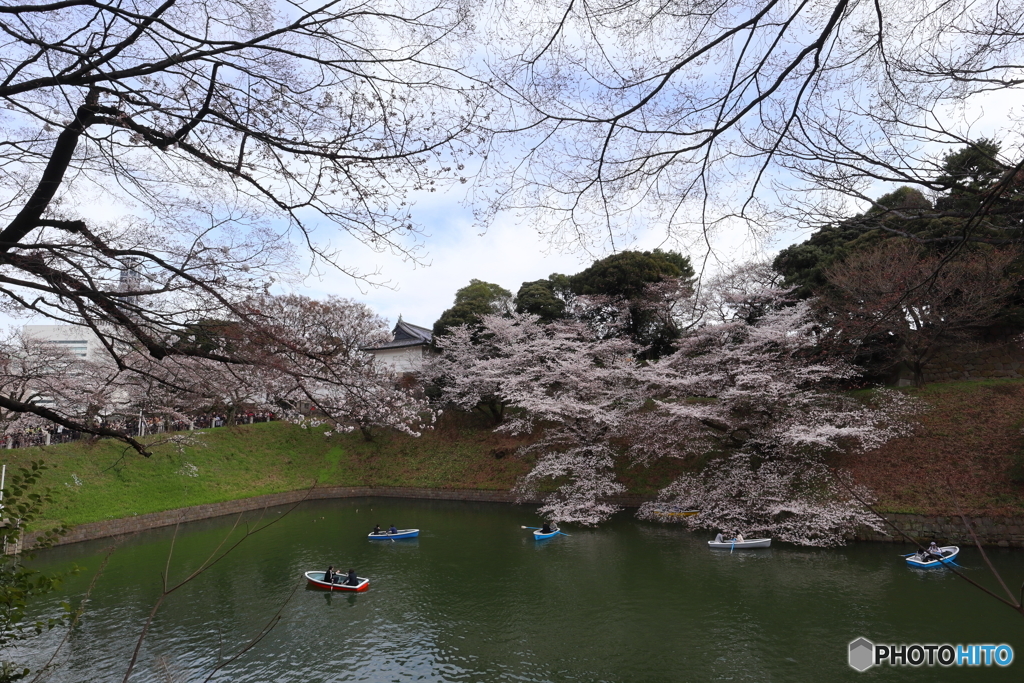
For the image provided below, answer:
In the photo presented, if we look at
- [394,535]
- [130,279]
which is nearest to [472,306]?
[394,535]

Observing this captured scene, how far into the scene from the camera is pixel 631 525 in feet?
53.0

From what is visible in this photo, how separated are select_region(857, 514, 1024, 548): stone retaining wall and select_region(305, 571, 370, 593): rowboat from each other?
11466mm

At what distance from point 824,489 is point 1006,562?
12.4ft

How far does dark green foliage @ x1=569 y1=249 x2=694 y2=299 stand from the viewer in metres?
23.8

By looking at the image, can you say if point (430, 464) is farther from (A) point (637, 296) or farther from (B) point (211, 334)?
(B) point (211, 334)

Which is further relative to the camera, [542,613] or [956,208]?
[542,613]

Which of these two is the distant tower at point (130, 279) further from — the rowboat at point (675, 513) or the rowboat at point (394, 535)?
the rowboat at point (675, 513)

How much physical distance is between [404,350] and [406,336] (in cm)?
117

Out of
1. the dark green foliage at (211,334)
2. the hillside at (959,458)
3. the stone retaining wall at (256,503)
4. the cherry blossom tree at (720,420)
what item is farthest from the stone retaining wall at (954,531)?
the dark green foliage at (211,334)

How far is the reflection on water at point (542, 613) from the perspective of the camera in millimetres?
8008

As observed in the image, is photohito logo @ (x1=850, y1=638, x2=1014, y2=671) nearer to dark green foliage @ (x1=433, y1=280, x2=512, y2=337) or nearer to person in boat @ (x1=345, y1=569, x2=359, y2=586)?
person in boat @ (x1=345, y1=569, x2=359, y2=586)

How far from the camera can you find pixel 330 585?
1164 cm

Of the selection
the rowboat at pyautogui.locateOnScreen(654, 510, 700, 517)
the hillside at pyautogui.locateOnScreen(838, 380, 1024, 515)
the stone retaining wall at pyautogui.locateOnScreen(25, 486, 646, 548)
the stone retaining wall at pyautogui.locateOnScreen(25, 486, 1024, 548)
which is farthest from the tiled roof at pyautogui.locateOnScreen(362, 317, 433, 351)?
the hillside at pyautogui.locateOnScreen(838, 380, 1024, 515)

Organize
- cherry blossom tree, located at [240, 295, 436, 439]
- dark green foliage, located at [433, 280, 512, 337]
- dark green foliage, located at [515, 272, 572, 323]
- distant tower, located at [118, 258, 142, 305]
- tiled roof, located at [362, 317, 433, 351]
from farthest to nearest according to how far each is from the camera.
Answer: tiled roof, located at [362, 317, 433, 351], dark green foliage, located at [433, 280, 512, 337], dark green foliage, located at [515, 272, 572, 323], distant tower, located at [118, 258, 142, 305], cherry blossom tree, located at [240, 295, 436, 439]
